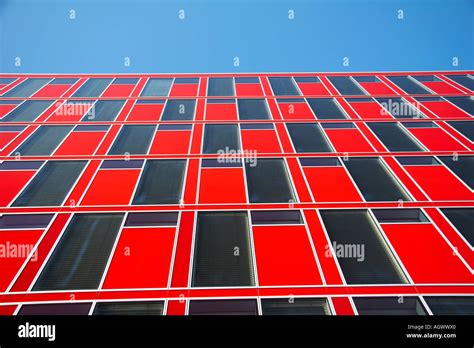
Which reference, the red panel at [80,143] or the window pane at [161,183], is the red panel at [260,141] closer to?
the window pane at [161,183]

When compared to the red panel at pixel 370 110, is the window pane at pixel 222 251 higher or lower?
lower

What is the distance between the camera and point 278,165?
45.5 ft

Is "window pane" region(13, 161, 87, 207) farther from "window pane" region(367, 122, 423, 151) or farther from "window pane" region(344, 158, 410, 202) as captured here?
"window pane" region(367, 122, 423, 151)

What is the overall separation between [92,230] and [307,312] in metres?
6.43

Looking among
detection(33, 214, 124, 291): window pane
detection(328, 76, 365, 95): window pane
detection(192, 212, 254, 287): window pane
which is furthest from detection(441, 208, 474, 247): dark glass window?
detection(328, 76, 365, 95): window pane

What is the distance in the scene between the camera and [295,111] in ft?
60.3

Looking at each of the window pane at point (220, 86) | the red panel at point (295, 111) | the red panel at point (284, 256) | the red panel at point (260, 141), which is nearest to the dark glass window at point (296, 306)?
the red panel at point (284, 256)

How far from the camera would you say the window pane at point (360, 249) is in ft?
29.9

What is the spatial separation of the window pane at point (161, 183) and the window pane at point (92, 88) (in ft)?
29.1

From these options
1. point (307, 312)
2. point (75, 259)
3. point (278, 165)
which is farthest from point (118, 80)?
point (307, 312)

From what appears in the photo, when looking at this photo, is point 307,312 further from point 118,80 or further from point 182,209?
point 118,80

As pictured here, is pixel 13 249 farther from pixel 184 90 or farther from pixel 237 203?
pixel 184 90

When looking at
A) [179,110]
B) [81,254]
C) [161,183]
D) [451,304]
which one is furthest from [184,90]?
[451,304]

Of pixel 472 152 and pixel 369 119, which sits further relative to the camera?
pixel 369 119
